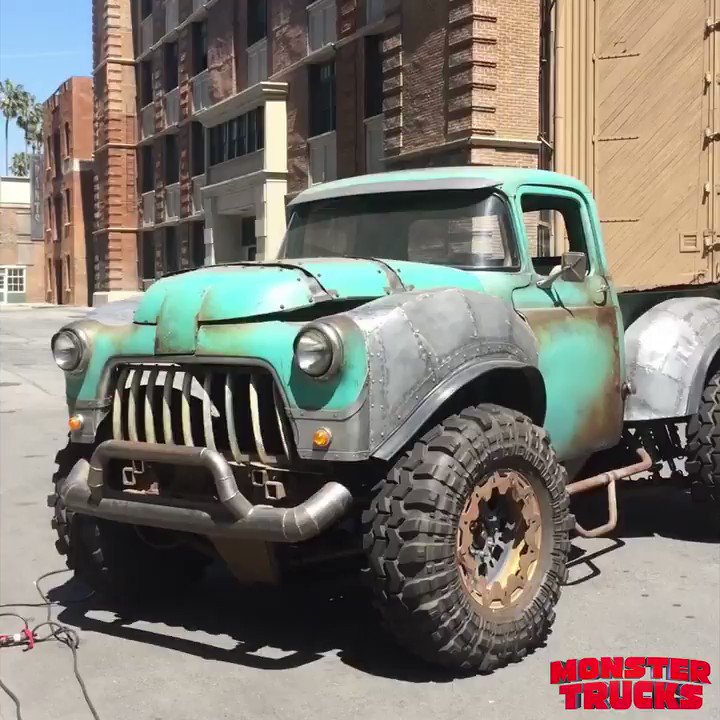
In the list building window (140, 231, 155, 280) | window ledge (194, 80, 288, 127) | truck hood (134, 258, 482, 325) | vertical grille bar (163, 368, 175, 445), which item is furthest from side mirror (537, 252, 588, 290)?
building window (140, 231, 155, 280)

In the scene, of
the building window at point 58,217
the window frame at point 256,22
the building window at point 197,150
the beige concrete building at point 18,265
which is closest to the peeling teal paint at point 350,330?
the window frame at point 256,22

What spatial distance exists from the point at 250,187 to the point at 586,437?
2477 cm

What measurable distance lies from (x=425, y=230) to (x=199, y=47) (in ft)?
106

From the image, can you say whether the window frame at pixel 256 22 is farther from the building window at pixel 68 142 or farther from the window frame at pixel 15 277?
the window frame at pixel 15 277

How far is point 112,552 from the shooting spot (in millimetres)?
4832

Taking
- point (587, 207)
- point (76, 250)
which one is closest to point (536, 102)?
point (587, 207)

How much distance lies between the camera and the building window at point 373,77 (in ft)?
75.6

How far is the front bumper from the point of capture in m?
3.73

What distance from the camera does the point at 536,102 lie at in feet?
61.6

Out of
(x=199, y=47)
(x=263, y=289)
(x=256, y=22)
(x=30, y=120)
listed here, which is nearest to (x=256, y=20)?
(x=256, y=22)

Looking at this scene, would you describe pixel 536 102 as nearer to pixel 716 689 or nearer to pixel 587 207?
pixel 587 207

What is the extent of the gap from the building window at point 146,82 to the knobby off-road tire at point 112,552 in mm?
38991

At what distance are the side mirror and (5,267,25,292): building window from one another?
6780 cm

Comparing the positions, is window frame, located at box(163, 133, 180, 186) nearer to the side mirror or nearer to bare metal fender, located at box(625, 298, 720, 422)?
bare metal fender, located at box(625, 298, 720, 422)
